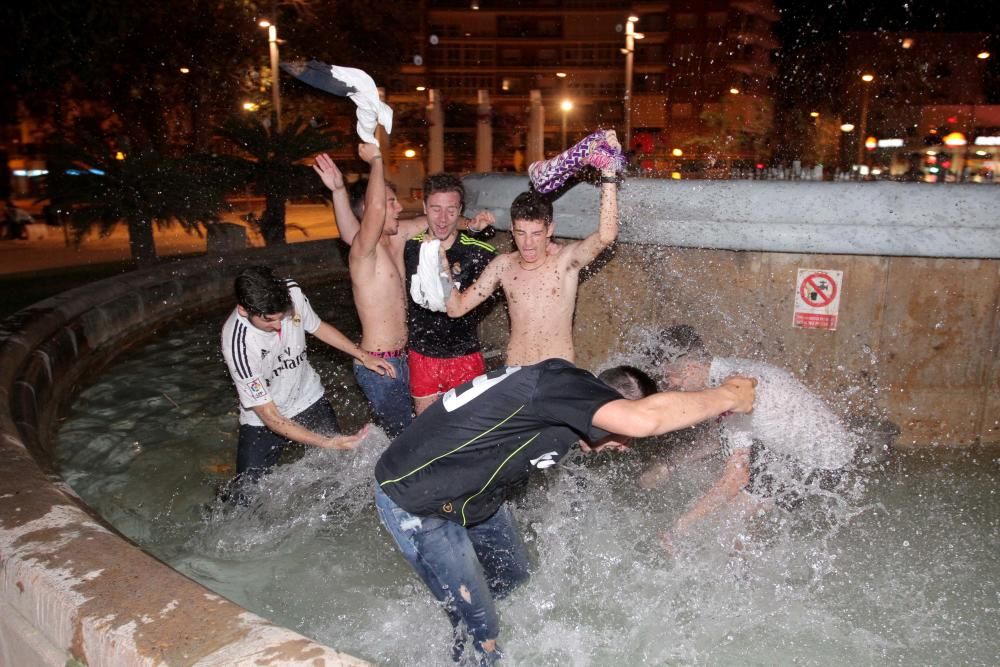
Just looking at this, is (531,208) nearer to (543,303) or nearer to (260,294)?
(543,303)

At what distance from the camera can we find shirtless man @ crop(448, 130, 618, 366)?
4.34 metres

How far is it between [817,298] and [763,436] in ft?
5.70

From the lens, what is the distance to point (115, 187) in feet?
35.3

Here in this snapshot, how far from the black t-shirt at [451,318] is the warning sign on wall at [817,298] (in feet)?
6.95

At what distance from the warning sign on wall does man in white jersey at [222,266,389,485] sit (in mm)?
2837

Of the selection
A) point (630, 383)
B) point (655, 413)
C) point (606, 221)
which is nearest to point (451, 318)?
point (606, 221)

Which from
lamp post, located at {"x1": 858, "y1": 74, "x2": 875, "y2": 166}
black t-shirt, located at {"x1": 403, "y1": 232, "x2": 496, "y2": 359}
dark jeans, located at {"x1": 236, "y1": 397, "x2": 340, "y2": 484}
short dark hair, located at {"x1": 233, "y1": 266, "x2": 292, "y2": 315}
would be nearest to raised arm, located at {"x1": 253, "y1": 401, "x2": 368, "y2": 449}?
dark jeans, located at {"x1": 236, "y1": 397, "x2": 340, "y2": 484}

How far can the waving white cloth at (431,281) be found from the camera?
14.5 feet

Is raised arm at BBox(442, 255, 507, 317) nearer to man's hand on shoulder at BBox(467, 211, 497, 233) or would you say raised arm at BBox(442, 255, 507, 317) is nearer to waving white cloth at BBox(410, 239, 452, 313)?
waving white cloth at BBox(410, 239, 452, 313)

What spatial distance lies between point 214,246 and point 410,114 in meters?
29.3

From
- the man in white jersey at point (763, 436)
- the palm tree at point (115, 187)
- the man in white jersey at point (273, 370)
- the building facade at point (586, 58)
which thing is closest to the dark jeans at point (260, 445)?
the man in white jersey at point (273, 370)

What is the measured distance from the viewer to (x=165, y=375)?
7.40 metres

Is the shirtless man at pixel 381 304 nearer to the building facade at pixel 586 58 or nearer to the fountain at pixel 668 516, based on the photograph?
the fountain at pixel 668 516

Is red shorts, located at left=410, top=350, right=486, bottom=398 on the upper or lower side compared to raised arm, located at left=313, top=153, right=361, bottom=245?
lower
